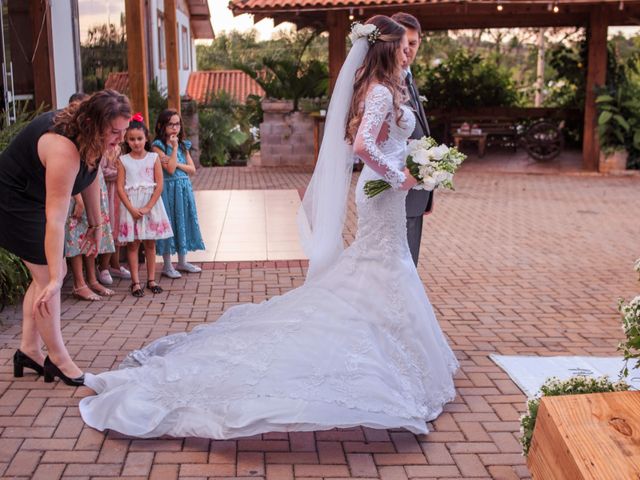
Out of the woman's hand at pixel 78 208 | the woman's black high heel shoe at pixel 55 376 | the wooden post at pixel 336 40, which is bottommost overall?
the woman's black high heel shoe at pixel 55 376

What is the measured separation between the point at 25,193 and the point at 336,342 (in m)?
1.77

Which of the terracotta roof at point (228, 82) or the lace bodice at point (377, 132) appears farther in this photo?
the terracotta roof at point (228, 82)

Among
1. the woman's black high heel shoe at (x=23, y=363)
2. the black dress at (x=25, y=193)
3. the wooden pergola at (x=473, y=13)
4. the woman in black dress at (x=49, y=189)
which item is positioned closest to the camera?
the woman in black dress at (x=49, y=189)

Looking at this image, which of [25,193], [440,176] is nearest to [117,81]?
[25,193]

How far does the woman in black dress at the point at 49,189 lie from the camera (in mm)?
3807

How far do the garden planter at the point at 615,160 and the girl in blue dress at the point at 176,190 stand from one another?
10457mm

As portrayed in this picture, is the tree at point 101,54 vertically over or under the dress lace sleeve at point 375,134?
over

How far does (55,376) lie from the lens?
14.4ft

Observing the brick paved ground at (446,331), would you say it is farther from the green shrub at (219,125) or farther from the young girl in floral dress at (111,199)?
the green shrub at (219,125)

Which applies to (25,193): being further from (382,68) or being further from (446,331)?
(446,331)

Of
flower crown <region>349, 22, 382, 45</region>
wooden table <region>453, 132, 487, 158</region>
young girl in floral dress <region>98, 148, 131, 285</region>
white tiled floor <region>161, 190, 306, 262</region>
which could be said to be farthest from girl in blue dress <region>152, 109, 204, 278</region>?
wooden table <region>453, 132, 487, 158</region>

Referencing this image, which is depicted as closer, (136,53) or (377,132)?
(377,132)

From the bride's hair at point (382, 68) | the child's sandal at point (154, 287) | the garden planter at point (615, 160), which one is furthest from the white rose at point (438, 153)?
the garden planter at point (615, 160)

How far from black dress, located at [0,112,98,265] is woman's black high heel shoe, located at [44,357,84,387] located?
23.5 inches
